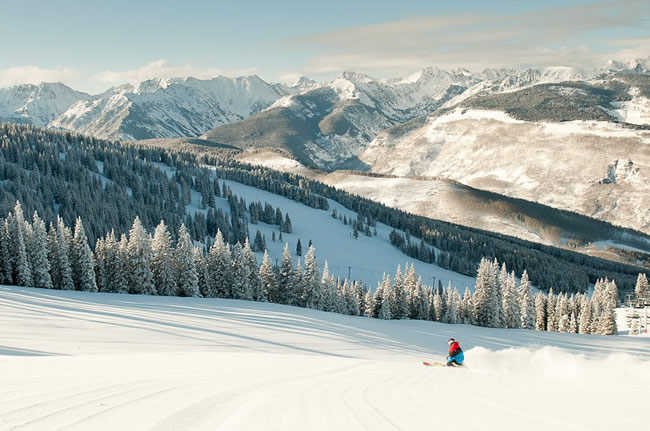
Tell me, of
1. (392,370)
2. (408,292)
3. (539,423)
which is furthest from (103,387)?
(408,292)

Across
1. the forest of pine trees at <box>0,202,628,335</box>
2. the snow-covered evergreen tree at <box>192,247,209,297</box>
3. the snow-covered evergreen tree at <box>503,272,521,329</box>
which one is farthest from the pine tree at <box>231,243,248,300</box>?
the snow-covered evergreen tree at <box>503,272,521,329</box>

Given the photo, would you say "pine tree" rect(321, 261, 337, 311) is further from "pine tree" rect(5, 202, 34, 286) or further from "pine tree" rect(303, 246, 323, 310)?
"pine tree" rect(5, 202, 34, 286)

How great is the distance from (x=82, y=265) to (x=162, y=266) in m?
9.57

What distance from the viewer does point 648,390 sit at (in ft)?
42.3

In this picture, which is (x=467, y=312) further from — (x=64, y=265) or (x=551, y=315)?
(x=64, y=265)

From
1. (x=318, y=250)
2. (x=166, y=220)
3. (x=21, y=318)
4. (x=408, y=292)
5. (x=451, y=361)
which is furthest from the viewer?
(x=318, y=250)

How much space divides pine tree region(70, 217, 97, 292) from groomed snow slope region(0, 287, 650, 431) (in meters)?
31.9

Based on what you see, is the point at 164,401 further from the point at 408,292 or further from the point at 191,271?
the point at 408,292

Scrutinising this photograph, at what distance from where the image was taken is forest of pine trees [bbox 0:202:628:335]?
5903 centimetres

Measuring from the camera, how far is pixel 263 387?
1192 cm

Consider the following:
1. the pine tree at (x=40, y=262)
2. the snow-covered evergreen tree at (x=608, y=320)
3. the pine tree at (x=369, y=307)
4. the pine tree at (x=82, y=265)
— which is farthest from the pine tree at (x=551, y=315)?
the pine tree at (x=40, y=262)

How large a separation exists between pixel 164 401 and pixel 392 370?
10.7m

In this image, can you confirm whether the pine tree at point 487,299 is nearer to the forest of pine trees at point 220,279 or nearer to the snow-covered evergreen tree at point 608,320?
the forest of pine trees at point 220,279

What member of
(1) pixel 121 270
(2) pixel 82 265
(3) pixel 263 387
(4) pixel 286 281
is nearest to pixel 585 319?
(4) pixel 286 281
